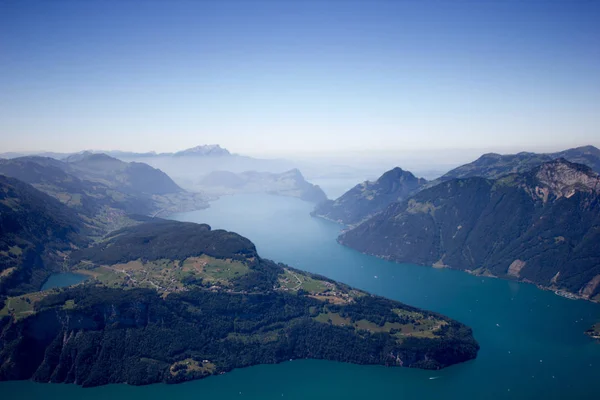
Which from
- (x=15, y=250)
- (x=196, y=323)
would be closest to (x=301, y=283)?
(x=196, y=323)

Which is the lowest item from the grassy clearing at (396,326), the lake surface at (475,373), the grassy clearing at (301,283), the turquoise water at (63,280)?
the lake surface at (475,373)


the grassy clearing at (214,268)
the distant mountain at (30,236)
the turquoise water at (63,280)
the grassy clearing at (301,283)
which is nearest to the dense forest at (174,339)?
the grassy clearing at (214,268)

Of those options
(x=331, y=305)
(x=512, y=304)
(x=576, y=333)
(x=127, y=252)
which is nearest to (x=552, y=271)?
(x=512, y=304)

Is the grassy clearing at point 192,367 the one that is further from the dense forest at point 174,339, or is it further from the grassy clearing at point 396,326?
the grassy clearing at point 396,326

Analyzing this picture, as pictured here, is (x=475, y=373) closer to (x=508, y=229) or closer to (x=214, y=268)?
(x=214, y=268)

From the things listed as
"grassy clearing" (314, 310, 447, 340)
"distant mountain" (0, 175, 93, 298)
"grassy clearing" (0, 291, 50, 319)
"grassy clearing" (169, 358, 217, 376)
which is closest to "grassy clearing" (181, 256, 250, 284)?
"grassy clearing" (169, 358, 217, 376)
